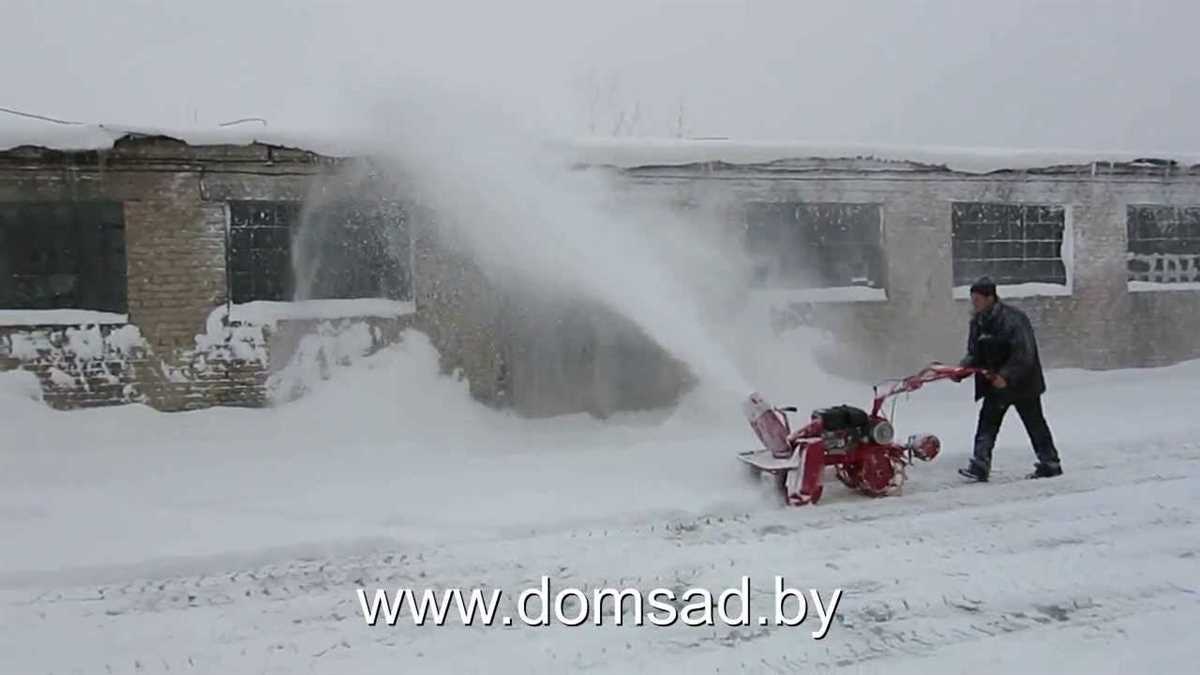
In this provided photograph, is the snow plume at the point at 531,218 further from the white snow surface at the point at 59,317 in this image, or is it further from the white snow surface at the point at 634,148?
the white snow surface at the point at 59,317

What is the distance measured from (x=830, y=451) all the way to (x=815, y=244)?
5.03m

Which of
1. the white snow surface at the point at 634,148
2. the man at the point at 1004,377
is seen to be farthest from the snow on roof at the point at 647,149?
the man at the point at 1004,377

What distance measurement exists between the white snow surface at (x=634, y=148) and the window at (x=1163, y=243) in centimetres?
78

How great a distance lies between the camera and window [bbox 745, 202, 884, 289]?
11.4 meters

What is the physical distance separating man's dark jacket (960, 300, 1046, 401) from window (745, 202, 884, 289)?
375 cm

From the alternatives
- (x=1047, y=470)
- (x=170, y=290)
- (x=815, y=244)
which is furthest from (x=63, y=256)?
(x=1047, y=470)

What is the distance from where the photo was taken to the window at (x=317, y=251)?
9797 mm

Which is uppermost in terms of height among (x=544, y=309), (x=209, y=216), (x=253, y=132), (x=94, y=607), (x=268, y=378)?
(x=253, y=132)

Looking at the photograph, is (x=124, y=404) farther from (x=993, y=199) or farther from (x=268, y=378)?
(x=993, y=199)

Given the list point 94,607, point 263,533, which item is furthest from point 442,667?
point 263,533

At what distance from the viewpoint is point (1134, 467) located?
8094 millimetres

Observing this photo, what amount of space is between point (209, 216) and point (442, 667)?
265 inches

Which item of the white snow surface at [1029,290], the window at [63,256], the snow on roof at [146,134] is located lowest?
the white snow surface at [1029,290]

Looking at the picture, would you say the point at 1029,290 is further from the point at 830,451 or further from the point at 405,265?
the point at 405,265
